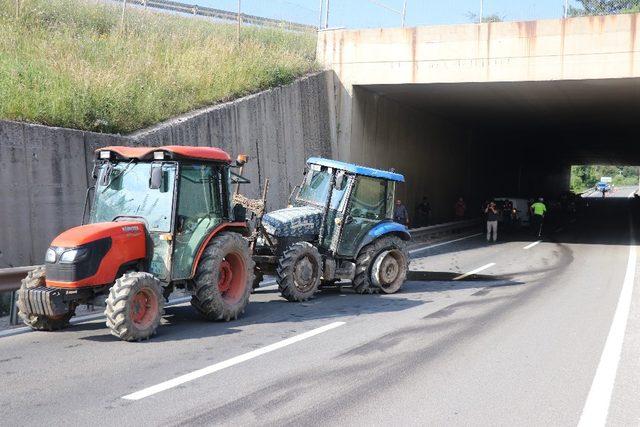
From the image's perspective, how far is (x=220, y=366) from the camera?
686cm

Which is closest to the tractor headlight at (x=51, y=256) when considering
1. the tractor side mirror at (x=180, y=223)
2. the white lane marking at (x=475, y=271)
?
the tractor side mirror at (x=180, y=223)

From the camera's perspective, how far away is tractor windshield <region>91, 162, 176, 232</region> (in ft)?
27.3

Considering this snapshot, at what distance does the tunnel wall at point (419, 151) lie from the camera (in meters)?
24.5

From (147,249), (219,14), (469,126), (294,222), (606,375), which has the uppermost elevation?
(219,14)

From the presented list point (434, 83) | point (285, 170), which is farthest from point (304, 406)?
point (434, 83)

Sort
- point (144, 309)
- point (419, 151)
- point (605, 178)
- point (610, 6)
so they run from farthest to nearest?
1. point (605, 178)
2. point (610, 6)
3. point (419, 151)
4. point (144, 309)

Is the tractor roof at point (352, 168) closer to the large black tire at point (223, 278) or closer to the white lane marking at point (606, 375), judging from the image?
the large black tire at point (223, 278)

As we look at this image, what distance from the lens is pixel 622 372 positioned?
6996 mm

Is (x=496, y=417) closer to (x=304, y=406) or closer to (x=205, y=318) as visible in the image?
(x=304, y=406)

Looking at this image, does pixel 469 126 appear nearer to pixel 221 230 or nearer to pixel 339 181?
pixel 339 181

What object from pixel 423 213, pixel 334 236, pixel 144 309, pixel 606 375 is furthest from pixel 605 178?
pixel 144 309

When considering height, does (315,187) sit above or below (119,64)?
below

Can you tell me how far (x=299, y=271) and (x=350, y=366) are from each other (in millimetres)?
3824

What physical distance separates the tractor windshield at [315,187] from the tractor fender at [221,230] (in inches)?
94.2
